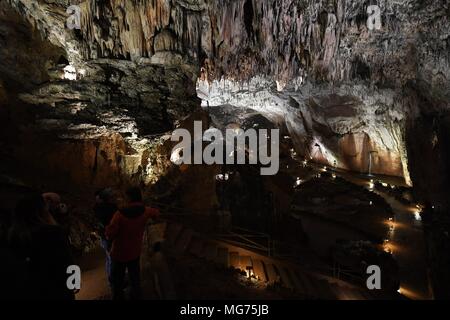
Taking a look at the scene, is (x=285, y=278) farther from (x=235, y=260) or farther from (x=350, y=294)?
(x=350, y=294)

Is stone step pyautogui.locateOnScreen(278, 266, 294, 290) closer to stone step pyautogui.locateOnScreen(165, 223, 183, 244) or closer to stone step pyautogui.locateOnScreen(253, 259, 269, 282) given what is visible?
stone step pyautogui.locateOnScreen(253, 259, 269, 282)

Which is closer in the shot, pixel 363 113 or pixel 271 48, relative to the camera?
pixel 271 48

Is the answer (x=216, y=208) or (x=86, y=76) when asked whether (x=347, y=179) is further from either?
(x=86, y=76)

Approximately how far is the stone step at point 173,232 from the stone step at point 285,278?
268 centimetres

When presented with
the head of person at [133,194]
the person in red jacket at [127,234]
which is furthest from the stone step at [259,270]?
the head of person at [133,194]

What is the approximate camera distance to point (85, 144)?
8.80 m

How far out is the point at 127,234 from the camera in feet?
10.5

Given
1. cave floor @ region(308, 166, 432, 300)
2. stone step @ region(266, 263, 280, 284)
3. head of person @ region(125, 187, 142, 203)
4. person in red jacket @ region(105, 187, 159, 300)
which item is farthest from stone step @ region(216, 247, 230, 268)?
cave floor @ region(308, 166, 432, 300)

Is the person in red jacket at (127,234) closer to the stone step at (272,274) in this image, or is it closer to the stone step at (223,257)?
the stone step at (223,257)

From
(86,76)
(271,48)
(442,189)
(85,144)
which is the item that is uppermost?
(271,48)

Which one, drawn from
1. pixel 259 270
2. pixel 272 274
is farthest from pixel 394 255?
pixel 259 270

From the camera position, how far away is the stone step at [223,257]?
21.3ft

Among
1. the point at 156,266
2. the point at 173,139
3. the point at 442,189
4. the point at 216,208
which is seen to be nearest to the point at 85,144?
the point at 173,139

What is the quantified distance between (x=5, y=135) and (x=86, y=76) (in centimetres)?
283
